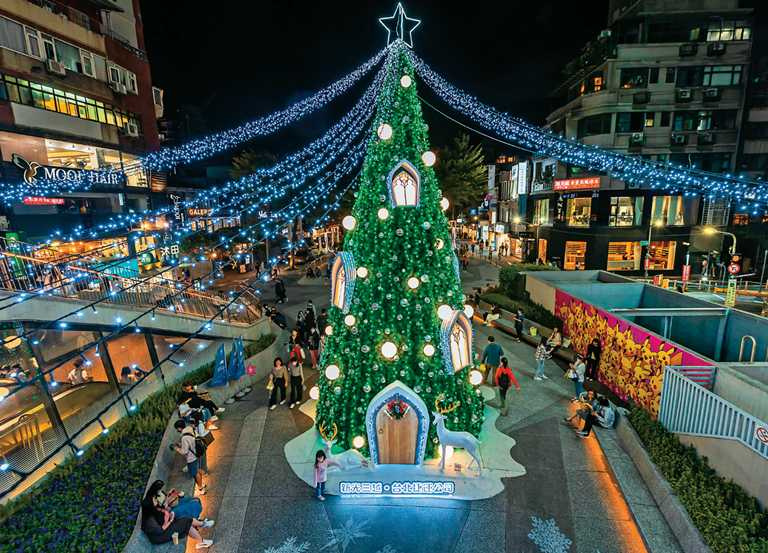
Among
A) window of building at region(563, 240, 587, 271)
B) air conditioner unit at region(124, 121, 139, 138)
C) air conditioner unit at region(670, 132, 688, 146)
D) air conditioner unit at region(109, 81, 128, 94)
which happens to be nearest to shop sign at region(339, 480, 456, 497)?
window of building at region(563, 240, 587, 271)

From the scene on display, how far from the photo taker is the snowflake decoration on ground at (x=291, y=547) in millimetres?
5977

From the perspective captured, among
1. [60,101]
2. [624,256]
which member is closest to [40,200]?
[60,101]

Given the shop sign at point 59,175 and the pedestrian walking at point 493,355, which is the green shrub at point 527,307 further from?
the shop sign at point 59,175

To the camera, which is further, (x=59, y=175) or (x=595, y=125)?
(x=595, y=125)

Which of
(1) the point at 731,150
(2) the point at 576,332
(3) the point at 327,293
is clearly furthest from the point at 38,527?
(1) the point at 731,150

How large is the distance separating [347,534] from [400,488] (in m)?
1.23

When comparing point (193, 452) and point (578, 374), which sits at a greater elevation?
point (578, 374)

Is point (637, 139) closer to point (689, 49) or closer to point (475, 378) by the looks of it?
point (689, 49)

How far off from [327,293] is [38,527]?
17345mm

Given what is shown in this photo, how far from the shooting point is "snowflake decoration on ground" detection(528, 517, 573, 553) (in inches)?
232

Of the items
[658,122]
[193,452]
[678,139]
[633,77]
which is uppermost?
[633,77]

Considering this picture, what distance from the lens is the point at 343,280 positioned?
7.66 meters

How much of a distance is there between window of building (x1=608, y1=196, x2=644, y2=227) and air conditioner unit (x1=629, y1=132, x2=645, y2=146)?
149 inches

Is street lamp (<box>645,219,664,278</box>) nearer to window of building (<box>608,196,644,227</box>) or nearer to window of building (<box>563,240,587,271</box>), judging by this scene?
window of building (<box>608,196,644,227</box>)
